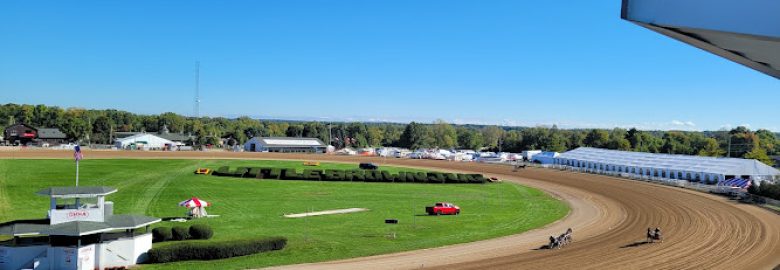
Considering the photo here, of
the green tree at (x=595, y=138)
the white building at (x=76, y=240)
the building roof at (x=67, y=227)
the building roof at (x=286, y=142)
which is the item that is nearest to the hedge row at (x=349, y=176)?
the white building at (x=76, y=240)

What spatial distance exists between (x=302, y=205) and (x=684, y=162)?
5070 cm

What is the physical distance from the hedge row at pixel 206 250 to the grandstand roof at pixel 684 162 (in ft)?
186

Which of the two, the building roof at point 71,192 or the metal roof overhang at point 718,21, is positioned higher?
the metal roof overhang at point 718,21

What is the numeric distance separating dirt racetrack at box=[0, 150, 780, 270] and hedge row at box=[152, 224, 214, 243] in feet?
22.5

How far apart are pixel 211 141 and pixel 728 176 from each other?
113 metres

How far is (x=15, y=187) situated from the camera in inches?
1791

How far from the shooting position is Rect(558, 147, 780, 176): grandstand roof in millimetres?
63781

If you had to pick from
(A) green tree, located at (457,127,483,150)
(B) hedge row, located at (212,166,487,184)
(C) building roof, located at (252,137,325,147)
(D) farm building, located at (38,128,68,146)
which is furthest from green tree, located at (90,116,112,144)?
(A) green tree, located at (457,127,483,150)

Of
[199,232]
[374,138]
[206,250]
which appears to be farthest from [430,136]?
[206,250]

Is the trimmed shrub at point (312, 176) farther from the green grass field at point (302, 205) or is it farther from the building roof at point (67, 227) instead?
the building roof at point (67, 227)

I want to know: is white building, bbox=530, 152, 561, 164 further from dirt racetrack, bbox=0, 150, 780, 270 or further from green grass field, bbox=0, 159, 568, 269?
dirt racetrack, bbox=0, 150, 780, 270

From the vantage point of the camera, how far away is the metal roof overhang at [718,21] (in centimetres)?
324

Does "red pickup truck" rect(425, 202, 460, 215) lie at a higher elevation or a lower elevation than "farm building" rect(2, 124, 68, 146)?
lower

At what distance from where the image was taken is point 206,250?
982 inches
